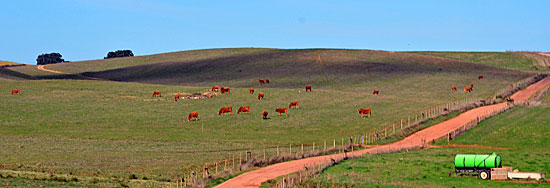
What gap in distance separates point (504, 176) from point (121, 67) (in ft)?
385

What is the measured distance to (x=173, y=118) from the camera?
72.9 m

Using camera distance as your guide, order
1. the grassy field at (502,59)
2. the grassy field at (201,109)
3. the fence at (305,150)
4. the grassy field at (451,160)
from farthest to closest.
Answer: the grassy field at (502,59)
the grassy field at (201,109)
the fence at (305,150)
the grassy field at (451,160)

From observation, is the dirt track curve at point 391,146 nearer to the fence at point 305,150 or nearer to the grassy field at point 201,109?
the fence at point 305,150

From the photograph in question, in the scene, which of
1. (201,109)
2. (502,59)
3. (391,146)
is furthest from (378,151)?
(502,59)

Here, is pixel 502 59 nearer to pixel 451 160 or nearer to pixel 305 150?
pixel 305 150

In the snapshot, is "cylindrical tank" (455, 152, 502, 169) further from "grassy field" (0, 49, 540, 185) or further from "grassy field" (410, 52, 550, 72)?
"grassy field" (410, 52, 550, 72)

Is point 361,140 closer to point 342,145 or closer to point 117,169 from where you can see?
point 342,145

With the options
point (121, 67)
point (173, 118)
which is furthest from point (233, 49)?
point (173, 118)

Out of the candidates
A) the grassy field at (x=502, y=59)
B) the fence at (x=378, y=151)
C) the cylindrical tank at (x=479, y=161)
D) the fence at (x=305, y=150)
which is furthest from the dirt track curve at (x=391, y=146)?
the grassy field at (x=502, y=59)

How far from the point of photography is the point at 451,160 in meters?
47.8

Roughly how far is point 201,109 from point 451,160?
121 ft

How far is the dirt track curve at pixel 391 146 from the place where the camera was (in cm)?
4278

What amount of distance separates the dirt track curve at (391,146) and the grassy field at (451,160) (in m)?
2.27

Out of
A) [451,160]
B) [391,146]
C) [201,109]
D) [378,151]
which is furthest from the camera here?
[201,109]
